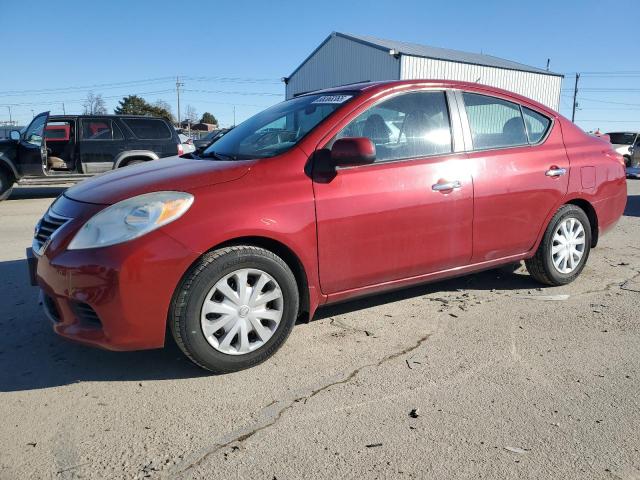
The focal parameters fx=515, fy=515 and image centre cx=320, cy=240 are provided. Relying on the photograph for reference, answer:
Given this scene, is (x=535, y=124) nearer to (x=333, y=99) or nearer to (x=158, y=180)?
(x=333, y=99)

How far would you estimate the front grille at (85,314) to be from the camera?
2729 millimetres

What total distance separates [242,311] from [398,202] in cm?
124

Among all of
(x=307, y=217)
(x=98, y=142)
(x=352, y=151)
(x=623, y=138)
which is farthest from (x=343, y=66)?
(x=307, y=217)

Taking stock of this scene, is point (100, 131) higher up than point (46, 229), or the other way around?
point (100, 131)

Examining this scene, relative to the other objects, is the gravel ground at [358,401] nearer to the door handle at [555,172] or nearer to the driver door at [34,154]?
the door handle at [555,172]

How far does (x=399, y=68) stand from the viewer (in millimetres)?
26766

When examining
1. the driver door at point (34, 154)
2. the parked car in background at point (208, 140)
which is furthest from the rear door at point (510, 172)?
the driver door at point (34, 154)

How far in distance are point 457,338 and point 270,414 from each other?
1.50 m

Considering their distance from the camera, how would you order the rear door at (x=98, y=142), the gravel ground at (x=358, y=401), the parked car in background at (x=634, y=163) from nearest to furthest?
1. the gravel ground at (x=358, y=401)
2. the rear door at (x=98, y=142)
3. the parked car in background at (x=634, y=163)

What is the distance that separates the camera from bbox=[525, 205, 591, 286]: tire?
429 cm

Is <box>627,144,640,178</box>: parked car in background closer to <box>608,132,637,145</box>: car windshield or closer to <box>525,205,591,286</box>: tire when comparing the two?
<box>608,132,637,145</box>: car windshield

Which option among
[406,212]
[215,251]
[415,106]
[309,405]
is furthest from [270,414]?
[415,106]

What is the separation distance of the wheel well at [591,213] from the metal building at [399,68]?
885 inches

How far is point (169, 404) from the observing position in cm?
266
